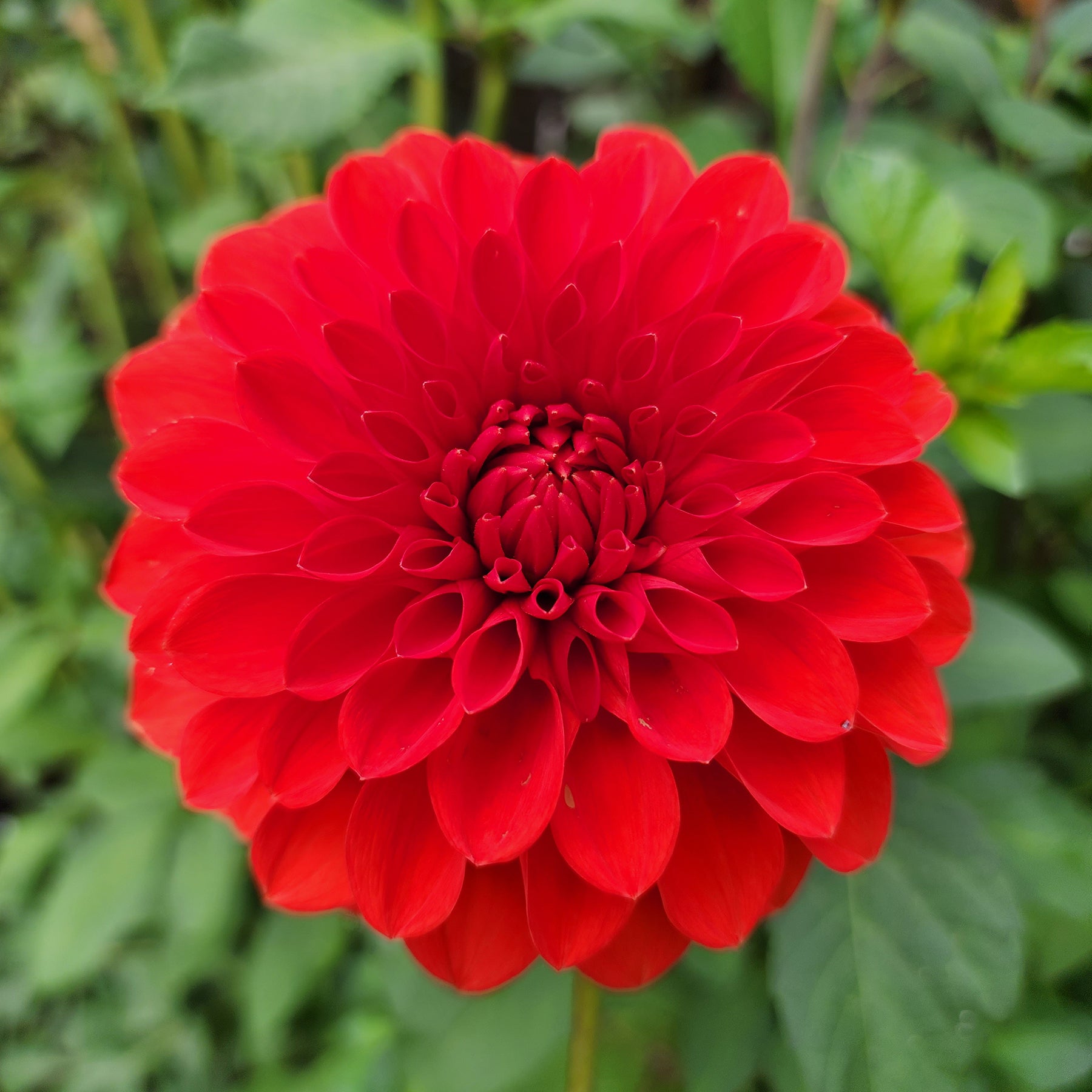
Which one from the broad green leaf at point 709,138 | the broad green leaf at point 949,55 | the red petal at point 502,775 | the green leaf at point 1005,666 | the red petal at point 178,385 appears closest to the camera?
the red petal at point 502,775

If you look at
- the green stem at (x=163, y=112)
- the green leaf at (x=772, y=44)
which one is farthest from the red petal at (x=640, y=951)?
the green stem at (x=163, y=112)

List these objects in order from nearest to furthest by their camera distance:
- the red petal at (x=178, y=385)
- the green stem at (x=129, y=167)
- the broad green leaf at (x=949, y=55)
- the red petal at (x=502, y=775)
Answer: the red petal at (x=502, y=775) < the red petal at (x=178, y=385) < the broad green leaf at (x=949, y=55) < the green stem at (x=129, y=167)

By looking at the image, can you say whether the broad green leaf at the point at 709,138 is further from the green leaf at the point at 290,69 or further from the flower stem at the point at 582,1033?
the flower stem at the point at 582,1033

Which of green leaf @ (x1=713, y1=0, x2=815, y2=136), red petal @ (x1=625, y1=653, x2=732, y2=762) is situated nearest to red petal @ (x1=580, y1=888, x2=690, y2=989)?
red petal @ (x1=625, y1=653, x2=732, y2=762)

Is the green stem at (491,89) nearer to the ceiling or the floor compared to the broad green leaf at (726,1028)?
nearer to the ceiling

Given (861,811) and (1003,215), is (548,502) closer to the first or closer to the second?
(861,811)

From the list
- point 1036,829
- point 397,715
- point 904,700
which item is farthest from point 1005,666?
point 397,715

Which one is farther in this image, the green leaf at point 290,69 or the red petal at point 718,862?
the green leaf at point 290,69
